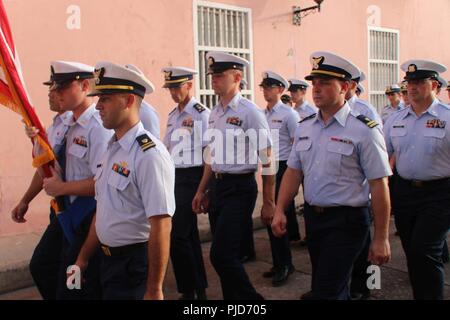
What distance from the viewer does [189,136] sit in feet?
15.8

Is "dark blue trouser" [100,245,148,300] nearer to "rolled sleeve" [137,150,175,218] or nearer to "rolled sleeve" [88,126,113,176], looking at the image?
"rolled sleeve" [137,150,175,218]

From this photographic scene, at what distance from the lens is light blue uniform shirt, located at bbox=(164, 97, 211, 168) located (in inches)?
186

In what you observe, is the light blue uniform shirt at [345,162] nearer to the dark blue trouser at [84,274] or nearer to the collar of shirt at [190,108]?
the dark blue trouser at [84,274]

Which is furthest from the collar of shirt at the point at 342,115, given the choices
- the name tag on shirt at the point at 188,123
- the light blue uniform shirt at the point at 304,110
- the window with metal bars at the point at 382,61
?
the window with metal bars at the point at 382,61

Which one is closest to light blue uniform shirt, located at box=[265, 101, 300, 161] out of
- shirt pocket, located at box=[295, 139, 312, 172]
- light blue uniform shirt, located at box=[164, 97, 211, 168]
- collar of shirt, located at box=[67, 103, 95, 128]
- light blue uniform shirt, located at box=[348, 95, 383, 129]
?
light blue uniform shirt, located at box=[348, 95, 383, 129]

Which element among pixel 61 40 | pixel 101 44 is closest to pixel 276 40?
pixel 101 44

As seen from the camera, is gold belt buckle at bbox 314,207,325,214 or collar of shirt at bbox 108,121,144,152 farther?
gold belt buckle at bbox 314,207,325,214

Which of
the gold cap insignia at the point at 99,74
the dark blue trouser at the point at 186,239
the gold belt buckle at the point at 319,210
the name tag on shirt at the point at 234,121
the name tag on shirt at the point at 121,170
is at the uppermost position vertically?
the gold cap insignia at the point at 99,74

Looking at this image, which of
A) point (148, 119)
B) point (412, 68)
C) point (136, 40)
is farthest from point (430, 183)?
point (136, 40)

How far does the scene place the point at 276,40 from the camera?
9.16 metres

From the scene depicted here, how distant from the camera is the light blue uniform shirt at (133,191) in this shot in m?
2.51

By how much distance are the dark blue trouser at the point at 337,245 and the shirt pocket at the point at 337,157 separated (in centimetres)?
24

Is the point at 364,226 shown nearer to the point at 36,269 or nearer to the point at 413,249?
the point at 413,249

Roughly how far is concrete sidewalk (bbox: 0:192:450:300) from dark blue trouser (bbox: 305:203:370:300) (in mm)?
1504
